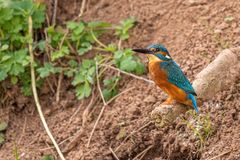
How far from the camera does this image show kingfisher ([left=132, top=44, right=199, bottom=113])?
427cm

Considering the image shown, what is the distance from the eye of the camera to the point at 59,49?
584cm

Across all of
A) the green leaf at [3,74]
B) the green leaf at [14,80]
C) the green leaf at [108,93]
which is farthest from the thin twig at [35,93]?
the green leaf at [108,93]

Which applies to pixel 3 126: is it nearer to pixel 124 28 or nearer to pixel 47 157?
pixel 47 157

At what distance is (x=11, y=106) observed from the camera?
570cm

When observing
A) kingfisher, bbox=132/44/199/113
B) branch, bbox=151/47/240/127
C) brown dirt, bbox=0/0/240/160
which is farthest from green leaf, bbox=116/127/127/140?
branch, bbox=151/47/240/127

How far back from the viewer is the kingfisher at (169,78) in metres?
4.27

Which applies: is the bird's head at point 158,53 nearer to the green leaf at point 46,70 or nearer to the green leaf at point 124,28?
the green leaf at point 124,28

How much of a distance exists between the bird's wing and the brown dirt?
50cm

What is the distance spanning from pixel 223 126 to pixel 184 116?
0.37m

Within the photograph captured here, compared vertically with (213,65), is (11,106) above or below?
below

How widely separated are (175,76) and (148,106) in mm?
786

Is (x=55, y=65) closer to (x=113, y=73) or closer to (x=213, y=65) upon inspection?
(x=113, y=73)

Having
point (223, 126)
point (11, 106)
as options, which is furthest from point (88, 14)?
point (223, 126)

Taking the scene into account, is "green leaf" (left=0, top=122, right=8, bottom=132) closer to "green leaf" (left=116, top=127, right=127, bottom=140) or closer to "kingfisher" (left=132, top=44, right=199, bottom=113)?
"green leaf" (left=116, top=127, right=127, bottom=140)
